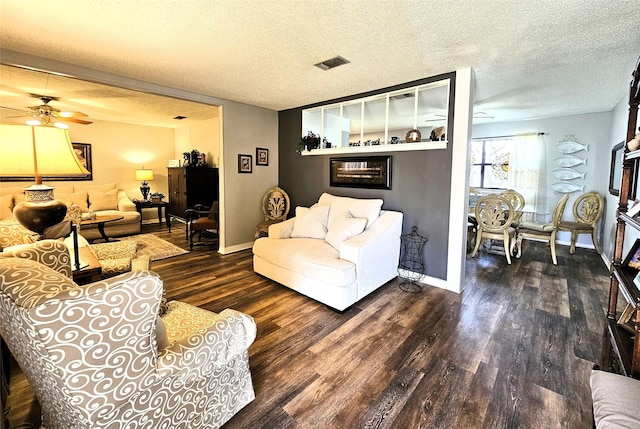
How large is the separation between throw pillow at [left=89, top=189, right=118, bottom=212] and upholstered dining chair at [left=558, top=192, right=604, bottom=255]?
801 cm

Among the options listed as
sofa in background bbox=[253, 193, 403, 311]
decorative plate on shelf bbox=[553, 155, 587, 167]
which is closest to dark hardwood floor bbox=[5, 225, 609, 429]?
sofa in background bbox=[253, 193, 403, 311]

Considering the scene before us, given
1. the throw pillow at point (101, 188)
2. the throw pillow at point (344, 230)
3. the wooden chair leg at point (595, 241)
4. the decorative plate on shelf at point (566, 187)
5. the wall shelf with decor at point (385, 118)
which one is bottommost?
the wooden chair leg at point (595, 241)

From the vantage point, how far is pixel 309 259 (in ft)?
9.44

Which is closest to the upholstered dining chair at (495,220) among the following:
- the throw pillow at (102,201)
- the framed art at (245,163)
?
the framed art at (245,163)

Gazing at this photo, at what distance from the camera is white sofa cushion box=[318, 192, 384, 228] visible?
11.2 ft

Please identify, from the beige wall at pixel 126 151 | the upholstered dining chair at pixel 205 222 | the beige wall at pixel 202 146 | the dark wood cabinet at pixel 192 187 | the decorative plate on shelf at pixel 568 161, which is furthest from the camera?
the beige wall at pixel 126 151

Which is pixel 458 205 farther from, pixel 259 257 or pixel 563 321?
pixel 259 257

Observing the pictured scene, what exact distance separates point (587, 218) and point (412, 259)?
11.7 ft

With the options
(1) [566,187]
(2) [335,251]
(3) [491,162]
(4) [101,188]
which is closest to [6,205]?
(4) [101,188]

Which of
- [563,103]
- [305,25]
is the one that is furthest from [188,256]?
[563,103]

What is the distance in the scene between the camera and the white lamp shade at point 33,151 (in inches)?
56.6

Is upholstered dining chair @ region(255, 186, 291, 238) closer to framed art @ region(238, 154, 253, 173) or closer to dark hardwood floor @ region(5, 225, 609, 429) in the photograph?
framed art @ region(238, 154, 253, 173)

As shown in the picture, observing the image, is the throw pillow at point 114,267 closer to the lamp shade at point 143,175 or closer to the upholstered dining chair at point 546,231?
the lamp shade at point 143,175

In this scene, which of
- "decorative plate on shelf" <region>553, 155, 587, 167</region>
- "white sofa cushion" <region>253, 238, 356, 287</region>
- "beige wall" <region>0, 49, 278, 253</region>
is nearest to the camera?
"white sofa cushion" <region>253, 238, 356, 287</region>
